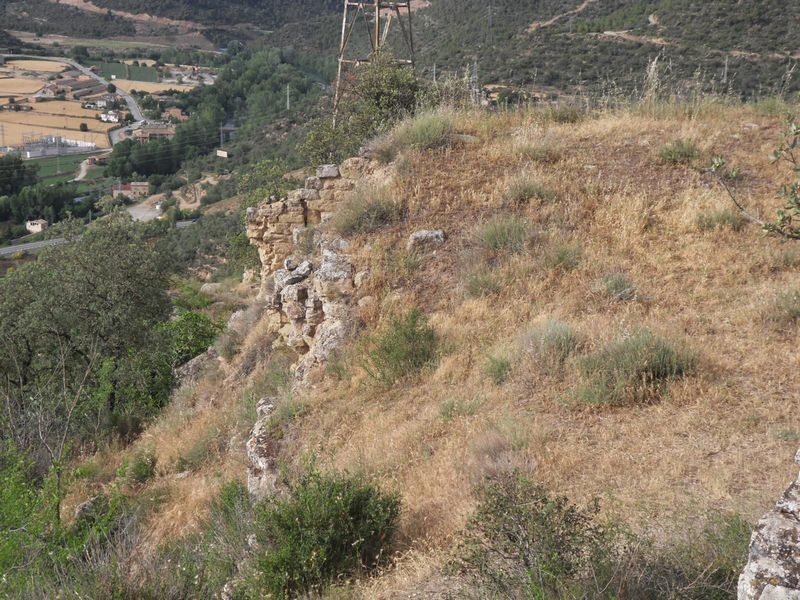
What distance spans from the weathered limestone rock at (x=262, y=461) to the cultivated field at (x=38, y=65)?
4597 inches

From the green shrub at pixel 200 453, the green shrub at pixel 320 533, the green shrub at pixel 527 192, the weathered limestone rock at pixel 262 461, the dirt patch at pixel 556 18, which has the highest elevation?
the dirt patch at pixel 556 18

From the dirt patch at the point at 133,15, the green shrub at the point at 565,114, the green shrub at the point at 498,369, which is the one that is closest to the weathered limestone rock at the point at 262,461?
the green shrub at the point at 498,369

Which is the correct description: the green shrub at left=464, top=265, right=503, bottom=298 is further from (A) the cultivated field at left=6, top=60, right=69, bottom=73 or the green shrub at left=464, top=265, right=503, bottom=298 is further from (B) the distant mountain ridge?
(A) the cultivated field at left=6, top=60, right=69, bottom=73

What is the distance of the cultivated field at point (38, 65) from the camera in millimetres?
101812

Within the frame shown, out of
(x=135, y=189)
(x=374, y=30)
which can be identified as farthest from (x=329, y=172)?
(x=135, y=189)

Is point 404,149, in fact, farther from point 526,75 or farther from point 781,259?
point 526,75

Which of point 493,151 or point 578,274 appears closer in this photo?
point 578,274

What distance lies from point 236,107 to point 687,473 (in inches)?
3063

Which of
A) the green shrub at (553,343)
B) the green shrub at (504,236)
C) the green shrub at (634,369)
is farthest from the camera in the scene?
the green shrub at (504,236)

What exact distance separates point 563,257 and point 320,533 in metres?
4.50

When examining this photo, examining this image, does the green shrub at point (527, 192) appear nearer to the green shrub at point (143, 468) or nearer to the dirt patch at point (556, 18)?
the green shrub at point (143, 468)

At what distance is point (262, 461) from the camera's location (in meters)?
5.71

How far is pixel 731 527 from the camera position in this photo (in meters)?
3.24

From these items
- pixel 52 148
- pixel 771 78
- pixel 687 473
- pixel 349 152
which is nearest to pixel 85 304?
pixel 349 152
